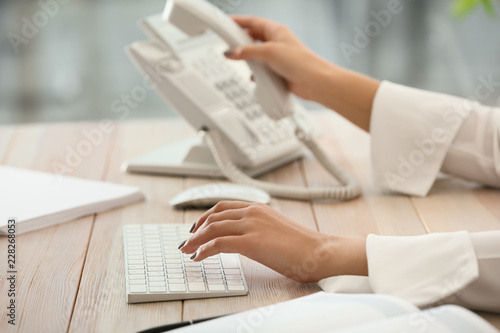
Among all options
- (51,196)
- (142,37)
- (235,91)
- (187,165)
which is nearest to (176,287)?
(51,196)

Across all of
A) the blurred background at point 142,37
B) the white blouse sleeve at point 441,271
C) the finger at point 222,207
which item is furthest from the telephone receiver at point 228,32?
the blurred background at point 142,37

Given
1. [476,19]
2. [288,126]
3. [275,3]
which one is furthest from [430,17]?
[288,126]

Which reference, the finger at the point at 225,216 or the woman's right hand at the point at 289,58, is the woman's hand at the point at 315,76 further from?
the finger at the point at 225,216

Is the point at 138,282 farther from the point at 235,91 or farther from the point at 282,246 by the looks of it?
the point at 235,91

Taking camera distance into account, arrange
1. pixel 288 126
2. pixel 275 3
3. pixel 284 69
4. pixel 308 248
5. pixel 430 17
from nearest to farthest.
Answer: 1. pixel 308 248
2. pixel 284 69
3. pixel 288 126
4. pixel 430 17
5. pixel 275 3

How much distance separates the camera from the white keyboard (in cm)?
77

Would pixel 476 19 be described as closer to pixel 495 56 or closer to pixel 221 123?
pixel 495 56

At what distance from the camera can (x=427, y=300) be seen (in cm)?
71

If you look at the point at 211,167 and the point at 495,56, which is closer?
the point at 211,167

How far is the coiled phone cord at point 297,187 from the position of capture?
43.9 inches

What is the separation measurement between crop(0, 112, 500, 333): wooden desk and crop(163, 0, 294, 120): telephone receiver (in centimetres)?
13

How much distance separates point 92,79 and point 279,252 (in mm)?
3261

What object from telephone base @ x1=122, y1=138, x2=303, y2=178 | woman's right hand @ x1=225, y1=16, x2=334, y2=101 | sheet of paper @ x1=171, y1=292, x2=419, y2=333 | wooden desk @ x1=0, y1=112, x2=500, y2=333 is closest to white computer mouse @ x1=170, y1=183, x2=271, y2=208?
wooden desk @ x1=0, y1=112, x2=500, y2=333

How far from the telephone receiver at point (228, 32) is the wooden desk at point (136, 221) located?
0.42 ft
